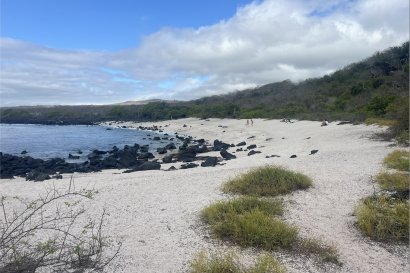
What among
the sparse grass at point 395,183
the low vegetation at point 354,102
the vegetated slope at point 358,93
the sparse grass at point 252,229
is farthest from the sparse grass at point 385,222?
the vegetated slope at point 358,93

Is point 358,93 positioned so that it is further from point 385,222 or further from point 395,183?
point 385,222

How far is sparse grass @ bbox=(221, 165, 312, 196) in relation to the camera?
22.9ft

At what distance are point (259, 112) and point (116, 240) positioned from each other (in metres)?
42.2

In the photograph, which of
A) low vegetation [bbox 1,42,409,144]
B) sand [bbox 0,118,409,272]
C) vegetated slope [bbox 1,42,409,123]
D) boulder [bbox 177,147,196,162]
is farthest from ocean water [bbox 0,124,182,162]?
vegetated slope [bbox 1,42,409,123]

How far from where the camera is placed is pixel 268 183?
23.7 feet

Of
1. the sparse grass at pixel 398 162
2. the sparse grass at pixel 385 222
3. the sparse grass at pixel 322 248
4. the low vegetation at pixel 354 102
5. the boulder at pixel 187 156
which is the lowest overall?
the boulder at pixel 187 156

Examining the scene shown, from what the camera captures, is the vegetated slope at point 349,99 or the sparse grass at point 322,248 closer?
the sparse grass at point 322,248

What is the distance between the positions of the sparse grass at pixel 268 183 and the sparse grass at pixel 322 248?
2.48 meters

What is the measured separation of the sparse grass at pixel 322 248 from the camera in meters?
3.83

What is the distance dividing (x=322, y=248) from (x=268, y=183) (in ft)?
10.4

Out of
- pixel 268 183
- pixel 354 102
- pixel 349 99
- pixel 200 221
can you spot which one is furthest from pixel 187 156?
pixel 349 99

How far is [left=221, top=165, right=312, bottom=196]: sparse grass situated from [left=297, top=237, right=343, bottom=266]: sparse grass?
2.48 m

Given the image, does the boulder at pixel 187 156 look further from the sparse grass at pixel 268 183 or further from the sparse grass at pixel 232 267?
the sparse grass at pixel 232 267

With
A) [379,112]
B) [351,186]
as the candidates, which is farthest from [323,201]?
[379,112]
